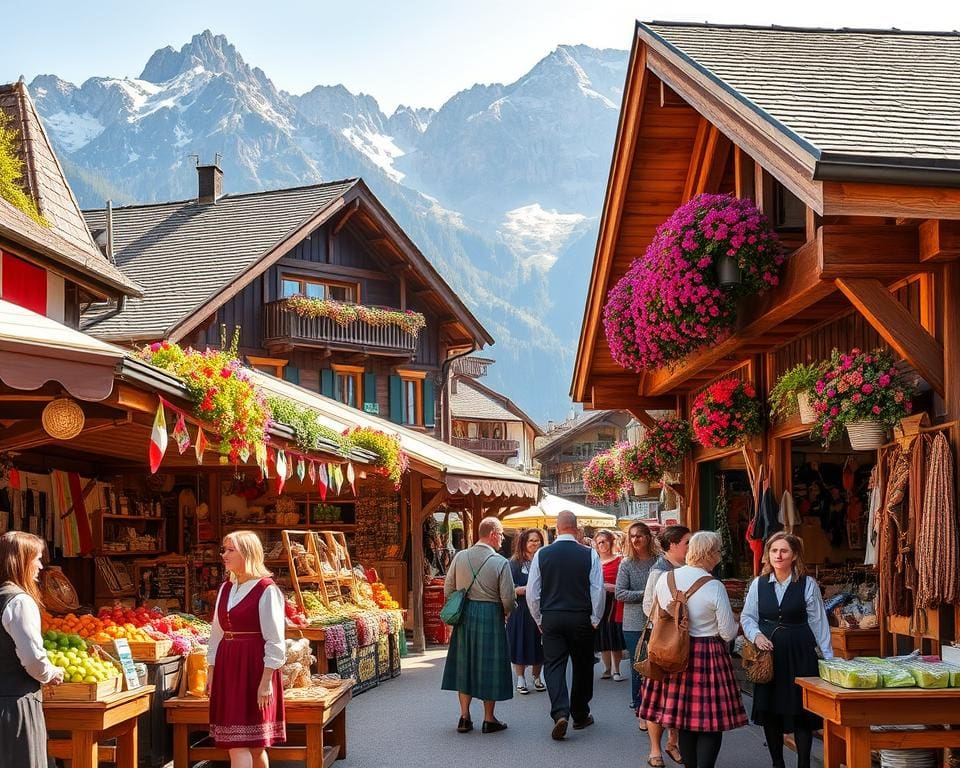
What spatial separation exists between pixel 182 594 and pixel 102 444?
4.86m

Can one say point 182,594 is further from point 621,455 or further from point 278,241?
point 278,241

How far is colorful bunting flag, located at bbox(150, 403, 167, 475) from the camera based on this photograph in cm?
803

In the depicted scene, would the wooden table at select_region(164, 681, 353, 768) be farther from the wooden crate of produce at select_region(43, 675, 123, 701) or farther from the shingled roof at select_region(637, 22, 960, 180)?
the shingled roof at select_region(637, 22, 960, 180)

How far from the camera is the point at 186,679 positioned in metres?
9.34

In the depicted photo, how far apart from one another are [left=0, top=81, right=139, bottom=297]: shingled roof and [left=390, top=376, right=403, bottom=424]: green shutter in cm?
1272

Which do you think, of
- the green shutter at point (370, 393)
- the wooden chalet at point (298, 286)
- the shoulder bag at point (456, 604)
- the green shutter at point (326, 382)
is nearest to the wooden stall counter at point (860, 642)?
the shoulder bag at point (456, 604)

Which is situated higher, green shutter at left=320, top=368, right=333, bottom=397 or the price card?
green shutter at left=320, top=368, right=333, bottom=397

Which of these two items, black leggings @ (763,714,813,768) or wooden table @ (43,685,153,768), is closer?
wooden table @ (43,685,153,768)

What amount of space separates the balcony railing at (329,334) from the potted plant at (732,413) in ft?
60.3

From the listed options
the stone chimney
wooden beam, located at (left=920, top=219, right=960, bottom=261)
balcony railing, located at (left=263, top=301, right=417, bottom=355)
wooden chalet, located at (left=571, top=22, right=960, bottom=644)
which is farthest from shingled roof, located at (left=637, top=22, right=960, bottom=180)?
the stone chimney

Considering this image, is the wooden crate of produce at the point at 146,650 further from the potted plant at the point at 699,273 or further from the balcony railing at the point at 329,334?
the balcony railing at the point at 329,334

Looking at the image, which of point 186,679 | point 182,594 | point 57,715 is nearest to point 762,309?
point 186,679

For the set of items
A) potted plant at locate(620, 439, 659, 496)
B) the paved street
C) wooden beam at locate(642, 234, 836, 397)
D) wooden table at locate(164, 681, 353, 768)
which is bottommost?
the paved street

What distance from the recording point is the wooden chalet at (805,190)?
719 cm
